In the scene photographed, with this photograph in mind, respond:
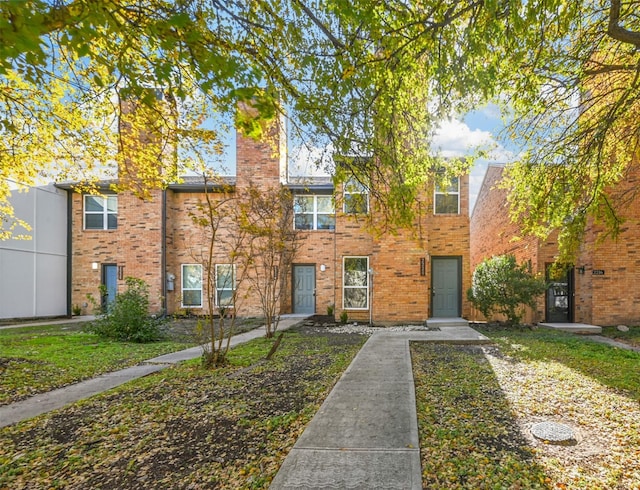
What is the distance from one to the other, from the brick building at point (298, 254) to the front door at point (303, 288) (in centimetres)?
4

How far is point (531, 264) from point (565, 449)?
10450 mm

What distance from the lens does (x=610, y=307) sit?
11102mm

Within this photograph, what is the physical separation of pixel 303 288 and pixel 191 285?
184 inches

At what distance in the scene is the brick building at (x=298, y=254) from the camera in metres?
12.0

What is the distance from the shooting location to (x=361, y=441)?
2.95 metres

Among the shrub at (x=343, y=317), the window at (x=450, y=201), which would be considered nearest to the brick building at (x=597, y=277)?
the window at (x=450, y=201)

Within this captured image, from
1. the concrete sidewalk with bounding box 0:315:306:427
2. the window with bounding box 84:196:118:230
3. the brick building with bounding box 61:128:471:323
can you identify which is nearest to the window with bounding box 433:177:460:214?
the brick building with bounding box 61:128:471:323

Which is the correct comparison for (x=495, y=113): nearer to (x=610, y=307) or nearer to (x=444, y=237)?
(x=444, y=237)

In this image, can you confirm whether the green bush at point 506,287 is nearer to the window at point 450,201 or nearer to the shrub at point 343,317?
the window at point 450,201

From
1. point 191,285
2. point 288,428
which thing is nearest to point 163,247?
point 191,285

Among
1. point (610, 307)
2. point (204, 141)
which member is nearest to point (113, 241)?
point (204, 141)

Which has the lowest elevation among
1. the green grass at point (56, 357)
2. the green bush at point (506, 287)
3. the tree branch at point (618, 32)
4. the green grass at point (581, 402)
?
the green grass at point (56, 357)

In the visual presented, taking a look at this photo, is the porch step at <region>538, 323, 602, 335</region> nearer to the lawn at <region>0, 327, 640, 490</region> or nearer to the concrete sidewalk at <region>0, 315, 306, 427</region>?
the lawn at <region>0, 327, 640, 490</region>

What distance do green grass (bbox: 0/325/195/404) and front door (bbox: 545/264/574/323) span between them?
38.2 ft
